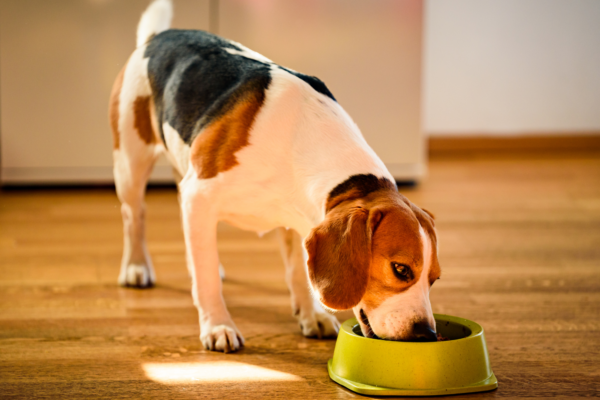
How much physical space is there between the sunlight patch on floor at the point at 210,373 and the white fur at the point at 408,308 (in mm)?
311

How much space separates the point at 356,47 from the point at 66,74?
177 centimetres

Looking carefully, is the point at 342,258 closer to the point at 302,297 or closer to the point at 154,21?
the point at 302,297

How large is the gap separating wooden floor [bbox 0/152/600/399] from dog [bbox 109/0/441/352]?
0.53ft

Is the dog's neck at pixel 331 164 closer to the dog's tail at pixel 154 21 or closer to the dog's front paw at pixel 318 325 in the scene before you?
the dog's front paw at pixel 318 325

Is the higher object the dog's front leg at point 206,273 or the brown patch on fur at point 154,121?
the brown patch on fur at point 154,121

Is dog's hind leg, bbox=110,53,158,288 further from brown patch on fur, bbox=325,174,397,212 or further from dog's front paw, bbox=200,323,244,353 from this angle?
brown patch on fur, bbox=325,174,397,212

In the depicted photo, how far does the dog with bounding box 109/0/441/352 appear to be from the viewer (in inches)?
61.7

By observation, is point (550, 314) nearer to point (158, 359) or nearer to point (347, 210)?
point (347, 210)

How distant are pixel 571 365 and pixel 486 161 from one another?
12.4 ft

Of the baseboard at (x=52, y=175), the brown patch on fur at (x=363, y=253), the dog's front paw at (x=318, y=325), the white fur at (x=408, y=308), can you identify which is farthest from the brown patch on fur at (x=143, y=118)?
the baseboard at (x=52, y=175)

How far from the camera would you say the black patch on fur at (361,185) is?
5.60 feet

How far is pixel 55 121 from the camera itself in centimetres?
420

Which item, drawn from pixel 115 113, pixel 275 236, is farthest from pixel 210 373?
pixel 275 236

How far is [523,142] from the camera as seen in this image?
5828mm
